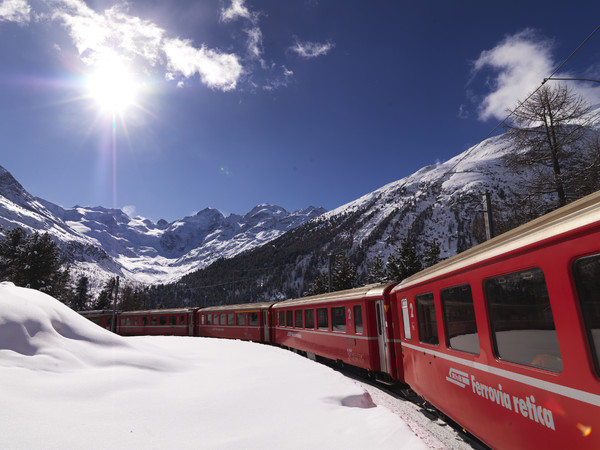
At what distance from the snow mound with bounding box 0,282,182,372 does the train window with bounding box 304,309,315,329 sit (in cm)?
639

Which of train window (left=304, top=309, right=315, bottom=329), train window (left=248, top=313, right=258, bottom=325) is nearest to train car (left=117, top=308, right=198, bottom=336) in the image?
train window (left=248, top=313, right=258, bottom=325)

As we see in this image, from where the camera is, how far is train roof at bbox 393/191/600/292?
2.90 m

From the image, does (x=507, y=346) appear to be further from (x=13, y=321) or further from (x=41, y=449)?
(x=13, y=321)

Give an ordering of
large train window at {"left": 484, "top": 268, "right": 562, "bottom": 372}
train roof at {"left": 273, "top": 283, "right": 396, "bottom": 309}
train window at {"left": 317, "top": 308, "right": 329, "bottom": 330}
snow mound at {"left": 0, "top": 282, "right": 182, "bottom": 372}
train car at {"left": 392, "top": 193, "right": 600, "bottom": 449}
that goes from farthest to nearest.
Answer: train window at {"left": 317, "top": 308, "right": 329, "bottom": 330}, train roof at {"left": 273, "top": 283, "right": 396, "bottom": 309}, snow mound at {"left": 0, "top": 282, "right": 182, "bottom": 372}, large train window at {"left": 484, "top": 268, "right": 562, "bottom": 372}, train car at {"left": 392, "top": 193, "right": 600, "bottom": 449}

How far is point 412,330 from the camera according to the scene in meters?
7.57

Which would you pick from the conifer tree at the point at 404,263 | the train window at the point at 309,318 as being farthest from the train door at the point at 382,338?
the conifer tree at the point at 404,263

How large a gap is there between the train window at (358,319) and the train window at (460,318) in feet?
17.7

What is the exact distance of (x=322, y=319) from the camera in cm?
1389

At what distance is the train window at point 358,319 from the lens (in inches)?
432

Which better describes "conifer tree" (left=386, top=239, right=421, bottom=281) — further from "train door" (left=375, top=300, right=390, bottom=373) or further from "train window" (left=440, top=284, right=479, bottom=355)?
"train window" (left=440, top=284, right=479, bottom=355)

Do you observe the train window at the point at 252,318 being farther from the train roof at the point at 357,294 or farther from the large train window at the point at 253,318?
the train roof at the point at 357,294

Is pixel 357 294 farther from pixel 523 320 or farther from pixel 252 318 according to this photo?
pixel 252 318

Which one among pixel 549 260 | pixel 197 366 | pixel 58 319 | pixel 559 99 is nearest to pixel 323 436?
pixel 549 260

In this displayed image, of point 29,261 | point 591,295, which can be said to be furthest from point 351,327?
point 29,261
